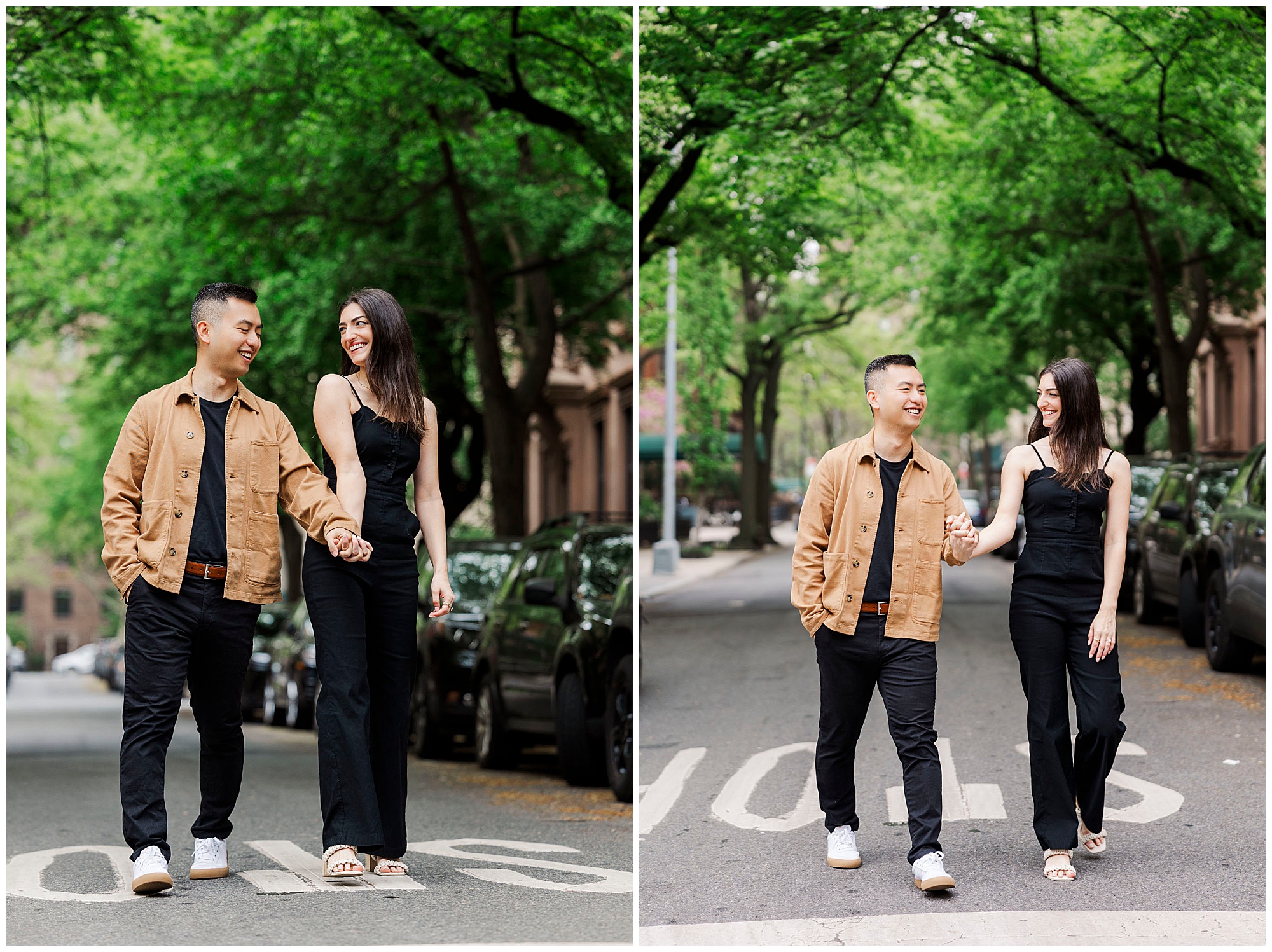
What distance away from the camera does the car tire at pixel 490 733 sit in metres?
10.8

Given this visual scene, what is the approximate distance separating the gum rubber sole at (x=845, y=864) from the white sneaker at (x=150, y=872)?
8.11 feet

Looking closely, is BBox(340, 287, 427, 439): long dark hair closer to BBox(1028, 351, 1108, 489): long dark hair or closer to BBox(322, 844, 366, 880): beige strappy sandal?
BBox(322, 844, 366, 880): beige strappy sandal

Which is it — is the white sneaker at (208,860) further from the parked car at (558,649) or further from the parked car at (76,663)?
the parked car at (76,663)

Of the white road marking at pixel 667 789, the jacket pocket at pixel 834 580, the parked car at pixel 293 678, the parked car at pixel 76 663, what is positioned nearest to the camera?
the jacket pocket at pixel 834 580

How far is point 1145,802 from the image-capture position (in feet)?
23.5

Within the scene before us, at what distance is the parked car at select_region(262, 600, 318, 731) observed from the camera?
16797 millimetres

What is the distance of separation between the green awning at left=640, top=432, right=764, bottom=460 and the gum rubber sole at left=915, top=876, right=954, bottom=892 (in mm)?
31083

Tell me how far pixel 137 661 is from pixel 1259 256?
66.4ft

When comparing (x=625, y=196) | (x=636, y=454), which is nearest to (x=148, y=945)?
(x=636, y=454)

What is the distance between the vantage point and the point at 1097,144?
57.1 feet

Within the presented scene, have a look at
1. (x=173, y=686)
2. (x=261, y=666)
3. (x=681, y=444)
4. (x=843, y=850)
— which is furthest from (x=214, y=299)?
(x=681, y=444)

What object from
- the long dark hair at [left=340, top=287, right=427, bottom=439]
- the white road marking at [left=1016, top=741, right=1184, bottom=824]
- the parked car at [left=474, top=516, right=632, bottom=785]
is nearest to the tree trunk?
the parked car at [left=474, top=516, right=632, bottom=785]

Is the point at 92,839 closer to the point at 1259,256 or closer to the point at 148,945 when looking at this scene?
the point at 148,945

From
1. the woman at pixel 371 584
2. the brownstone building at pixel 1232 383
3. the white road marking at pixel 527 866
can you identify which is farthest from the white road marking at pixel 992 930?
the brownstone building at pixel 1232 383
